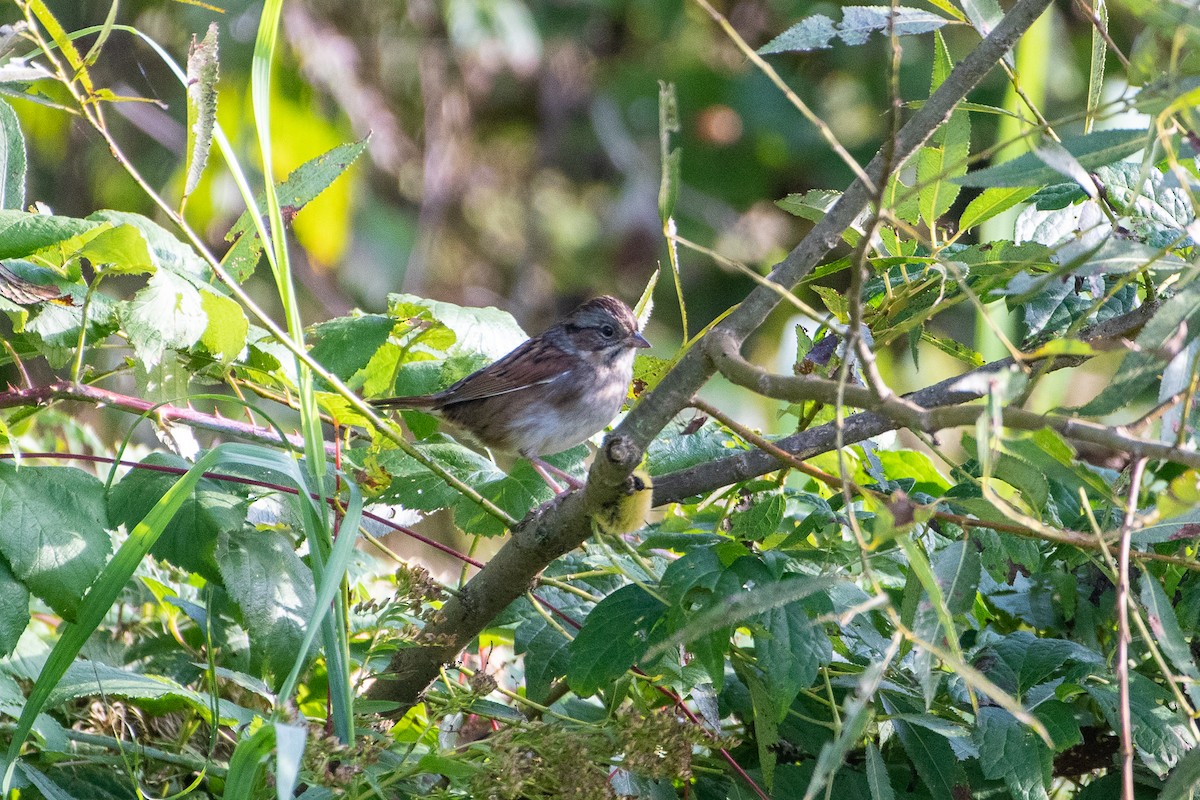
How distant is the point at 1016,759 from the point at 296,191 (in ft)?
4.56

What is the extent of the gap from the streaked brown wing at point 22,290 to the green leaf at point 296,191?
0.88 ft

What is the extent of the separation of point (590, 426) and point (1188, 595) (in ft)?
5.60

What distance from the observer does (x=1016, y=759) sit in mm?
1596

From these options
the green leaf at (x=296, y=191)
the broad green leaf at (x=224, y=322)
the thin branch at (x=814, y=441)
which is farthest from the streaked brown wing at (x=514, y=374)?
the thin branch at (x=814, y=441)

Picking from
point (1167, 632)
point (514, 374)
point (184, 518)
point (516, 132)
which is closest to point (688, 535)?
point (1167, 632)

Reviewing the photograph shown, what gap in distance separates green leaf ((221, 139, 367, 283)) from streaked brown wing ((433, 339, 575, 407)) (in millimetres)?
1415

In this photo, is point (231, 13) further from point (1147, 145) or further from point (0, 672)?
point (1147, 145)

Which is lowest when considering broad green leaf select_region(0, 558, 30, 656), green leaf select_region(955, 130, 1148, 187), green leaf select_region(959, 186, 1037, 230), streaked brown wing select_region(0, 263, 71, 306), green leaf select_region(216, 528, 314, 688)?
green leaf select_region(216, 528, 314, 688)

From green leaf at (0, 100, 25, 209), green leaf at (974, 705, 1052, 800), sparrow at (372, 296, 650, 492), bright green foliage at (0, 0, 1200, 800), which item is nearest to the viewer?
bright green foliage at (0, 0, 1200, 800)

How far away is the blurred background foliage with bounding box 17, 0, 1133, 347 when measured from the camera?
527 cm

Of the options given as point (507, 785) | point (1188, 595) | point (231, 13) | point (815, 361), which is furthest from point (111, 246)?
point (231, 13)

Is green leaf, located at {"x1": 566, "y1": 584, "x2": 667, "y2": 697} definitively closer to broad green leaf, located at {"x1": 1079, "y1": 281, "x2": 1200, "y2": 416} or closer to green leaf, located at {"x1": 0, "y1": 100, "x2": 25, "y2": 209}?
broad green leaf, located at {"x1": 1079, "y1": 281, "x2": 1200, "y2": 416}

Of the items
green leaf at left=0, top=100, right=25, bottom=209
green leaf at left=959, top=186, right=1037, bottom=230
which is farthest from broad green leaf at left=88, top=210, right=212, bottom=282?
green leaf at left=959, top=186, right=1037, bottom=230

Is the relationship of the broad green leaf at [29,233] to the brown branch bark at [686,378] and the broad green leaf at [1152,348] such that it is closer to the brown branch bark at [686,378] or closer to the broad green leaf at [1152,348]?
the brown branch bark at [686,378]
